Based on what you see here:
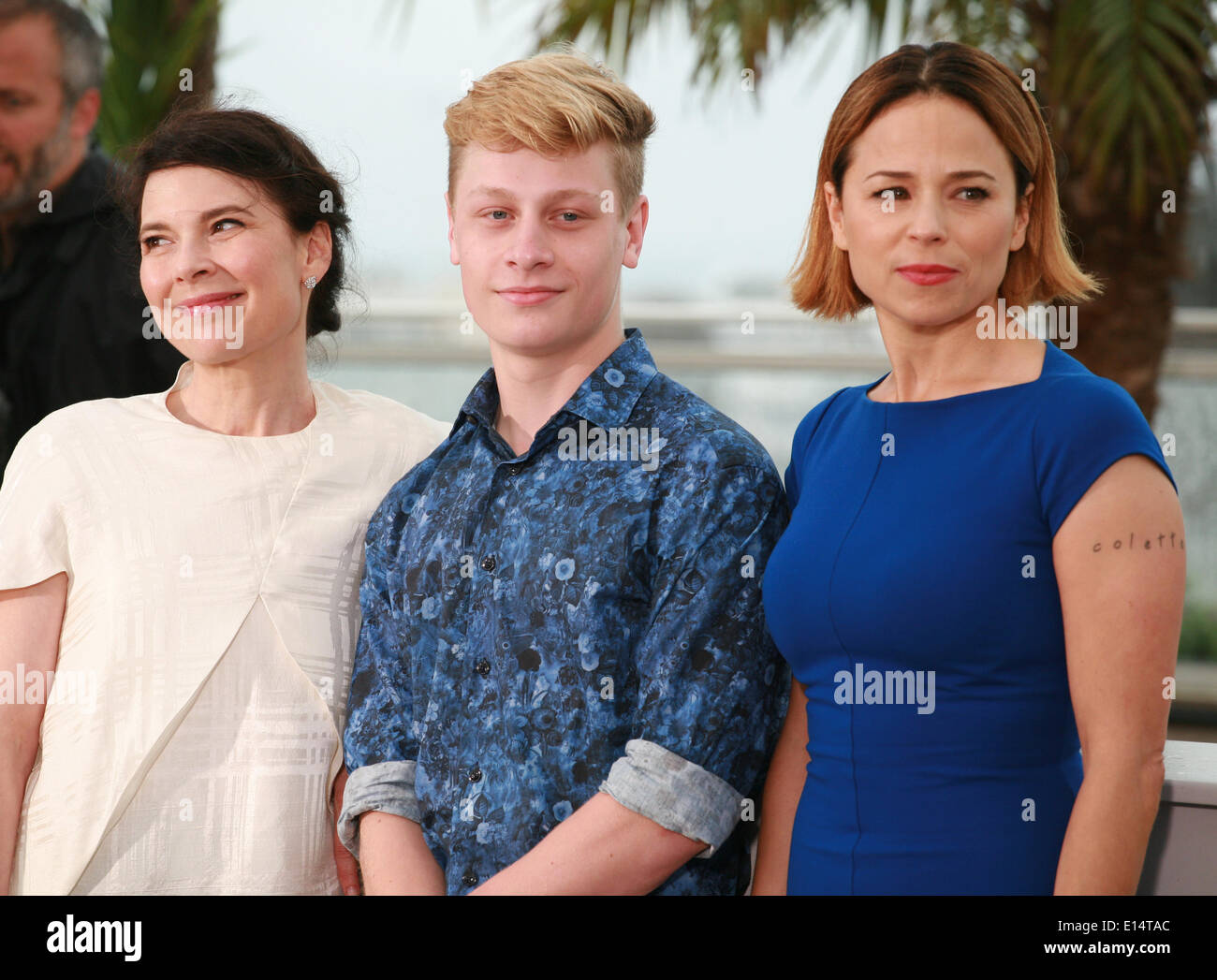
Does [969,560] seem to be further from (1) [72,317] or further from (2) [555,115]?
(1) [72,317]

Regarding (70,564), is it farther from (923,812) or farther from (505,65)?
(923,812)

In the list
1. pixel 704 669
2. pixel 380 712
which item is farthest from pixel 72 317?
pixel 704 669

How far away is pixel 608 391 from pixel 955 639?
22.9 inches

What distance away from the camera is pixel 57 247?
2.97 m

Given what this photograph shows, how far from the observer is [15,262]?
3.05m

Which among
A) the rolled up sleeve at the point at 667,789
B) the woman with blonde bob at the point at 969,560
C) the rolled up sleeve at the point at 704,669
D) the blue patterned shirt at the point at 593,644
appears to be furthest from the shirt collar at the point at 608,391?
the rolled up sleeve at the point at 667,789

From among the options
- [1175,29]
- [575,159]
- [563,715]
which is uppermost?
[1175,29]

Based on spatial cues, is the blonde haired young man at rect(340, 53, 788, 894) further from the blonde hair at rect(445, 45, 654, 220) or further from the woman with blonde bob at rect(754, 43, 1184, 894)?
the woman with blonde bob at rect(754, 43, 1184, 894)

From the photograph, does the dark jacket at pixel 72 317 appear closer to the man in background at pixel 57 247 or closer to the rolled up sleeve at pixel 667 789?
the man in background at pixel 57 247

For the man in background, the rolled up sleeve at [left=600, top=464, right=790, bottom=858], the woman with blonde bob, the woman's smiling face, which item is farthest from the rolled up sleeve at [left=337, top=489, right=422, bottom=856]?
the man in background

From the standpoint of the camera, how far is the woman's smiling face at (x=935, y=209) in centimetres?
159

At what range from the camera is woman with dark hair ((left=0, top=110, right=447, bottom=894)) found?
1861 mm
